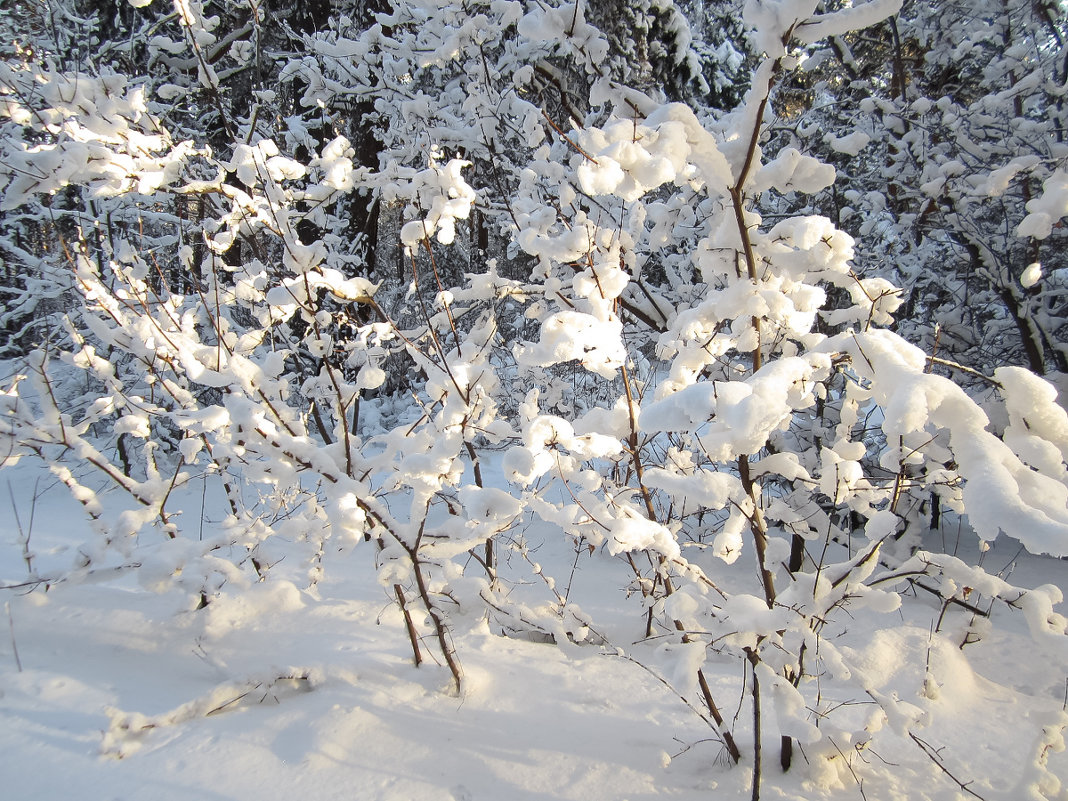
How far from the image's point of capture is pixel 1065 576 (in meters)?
3.84

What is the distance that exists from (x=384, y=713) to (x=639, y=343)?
293cm

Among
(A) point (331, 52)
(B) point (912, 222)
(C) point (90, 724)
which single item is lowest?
(C) point (90, 724)

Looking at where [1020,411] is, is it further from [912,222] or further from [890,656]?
[912,222]

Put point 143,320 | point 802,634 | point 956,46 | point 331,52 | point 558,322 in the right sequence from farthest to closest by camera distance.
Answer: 1. point 956,46
2. point 331,52
3. point 143,320
4. point 802,634
5. point 558,322

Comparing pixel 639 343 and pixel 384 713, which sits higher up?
pixel 639 343

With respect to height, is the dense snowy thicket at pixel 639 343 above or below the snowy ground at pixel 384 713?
above

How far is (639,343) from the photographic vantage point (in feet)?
13.9

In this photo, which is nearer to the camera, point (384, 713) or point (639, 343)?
point (384, 713)

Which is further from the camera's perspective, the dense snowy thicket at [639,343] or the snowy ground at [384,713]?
the snowy ground at [384,713]

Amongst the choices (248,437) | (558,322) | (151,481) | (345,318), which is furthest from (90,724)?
(558,322)

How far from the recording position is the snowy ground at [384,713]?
1.75 m

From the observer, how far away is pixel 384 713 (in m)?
2.08

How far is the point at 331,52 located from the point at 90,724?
412 centimetres

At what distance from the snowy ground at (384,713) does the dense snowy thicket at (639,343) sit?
12cm
